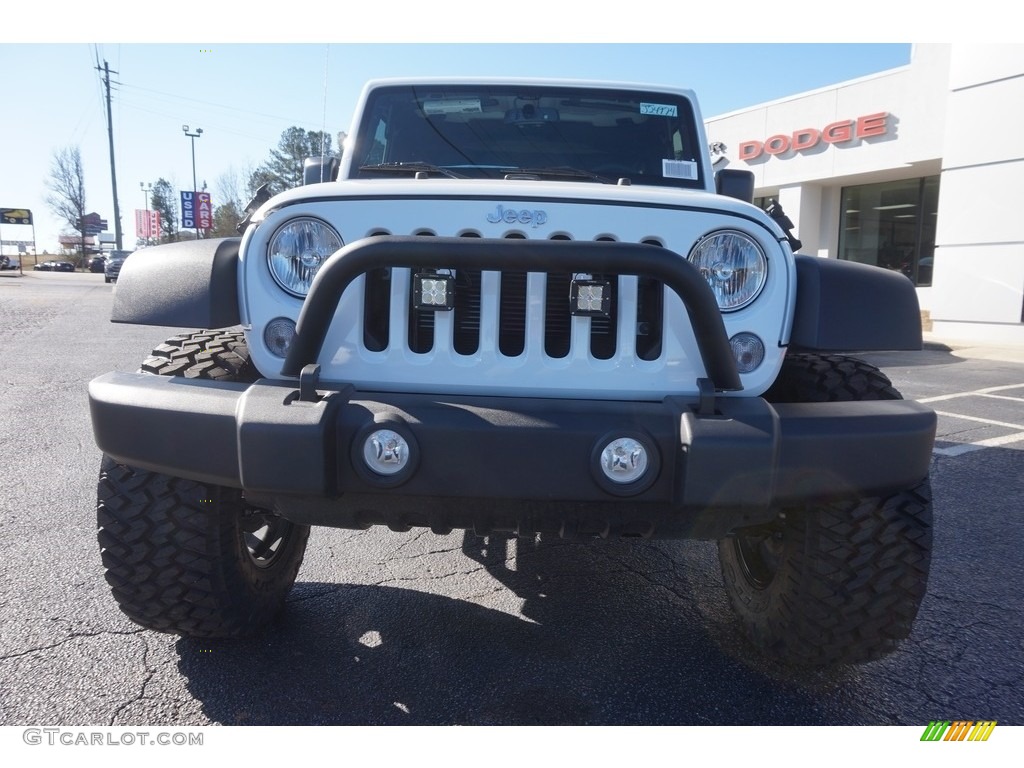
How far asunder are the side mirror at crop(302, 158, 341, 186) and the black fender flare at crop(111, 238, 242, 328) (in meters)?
1.30

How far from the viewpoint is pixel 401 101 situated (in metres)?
3.30

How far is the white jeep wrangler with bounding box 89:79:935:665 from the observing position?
5.61 feet

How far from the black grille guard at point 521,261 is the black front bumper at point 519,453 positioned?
9.2 inches

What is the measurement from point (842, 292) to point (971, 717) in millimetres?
1260

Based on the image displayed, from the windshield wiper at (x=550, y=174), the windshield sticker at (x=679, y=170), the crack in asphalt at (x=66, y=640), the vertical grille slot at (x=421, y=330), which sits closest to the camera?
the vertical grille slot at (x=421, y=330)

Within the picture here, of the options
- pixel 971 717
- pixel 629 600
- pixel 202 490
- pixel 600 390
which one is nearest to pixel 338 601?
pixel 202 490

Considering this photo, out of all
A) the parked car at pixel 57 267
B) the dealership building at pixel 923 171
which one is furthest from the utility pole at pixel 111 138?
the dealership building at pixel 923 171

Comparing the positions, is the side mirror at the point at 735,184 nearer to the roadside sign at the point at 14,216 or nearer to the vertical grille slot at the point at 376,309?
the vertical grille slot at the point at 376,309

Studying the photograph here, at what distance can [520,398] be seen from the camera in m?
1.83

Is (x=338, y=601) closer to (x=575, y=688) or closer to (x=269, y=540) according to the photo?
(x=269, y=540)

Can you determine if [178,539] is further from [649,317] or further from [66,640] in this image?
[649,317]

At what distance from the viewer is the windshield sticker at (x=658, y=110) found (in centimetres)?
335

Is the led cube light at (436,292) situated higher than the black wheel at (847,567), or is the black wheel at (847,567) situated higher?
the led cube light at (436,292)

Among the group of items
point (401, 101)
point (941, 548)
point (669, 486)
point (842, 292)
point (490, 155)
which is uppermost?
point (401, 101)
